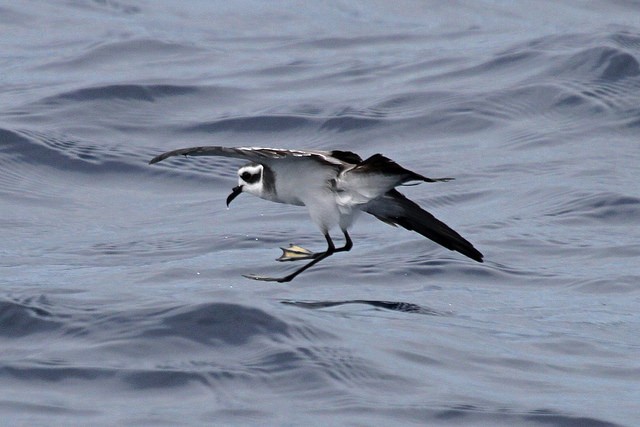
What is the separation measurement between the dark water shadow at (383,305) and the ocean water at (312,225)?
0.03 meters

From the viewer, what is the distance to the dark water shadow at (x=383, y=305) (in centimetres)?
870

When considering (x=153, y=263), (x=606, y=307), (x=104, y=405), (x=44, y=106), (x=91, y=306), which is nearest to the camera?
(x=104, y=405)

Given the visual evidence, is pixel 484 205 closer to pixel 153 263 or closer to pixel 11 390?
pixel 153 263

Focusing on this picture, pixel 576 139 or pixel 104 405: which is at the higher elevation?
pixel 576 139

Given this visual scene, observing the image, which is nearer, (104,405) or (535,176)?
(104,405)

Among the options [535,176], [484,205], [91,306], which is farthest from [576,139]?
[91,306]

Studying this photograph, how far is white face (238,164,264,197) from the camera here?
917 cm

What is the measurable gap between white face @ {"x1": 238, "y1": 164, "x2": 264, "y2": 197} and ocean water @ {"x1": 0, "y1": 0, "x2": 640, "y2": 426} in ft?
2.24

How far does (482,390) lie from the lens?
7.05 metres

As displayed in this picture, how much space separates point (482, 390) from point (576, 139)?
7639mm

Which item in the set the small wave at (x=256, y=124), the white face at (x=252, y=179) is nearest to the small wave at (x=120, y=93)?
the small wave at (x=256, y=124)

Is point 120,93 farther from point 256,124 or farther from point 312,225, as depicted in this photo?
point 312,225

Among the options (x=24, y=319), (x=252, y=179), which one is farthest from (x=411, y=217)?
(x=24, y=319)

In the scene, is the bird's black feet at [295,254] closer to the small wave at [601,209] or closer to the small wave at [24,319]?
the small wave at [24,319]
